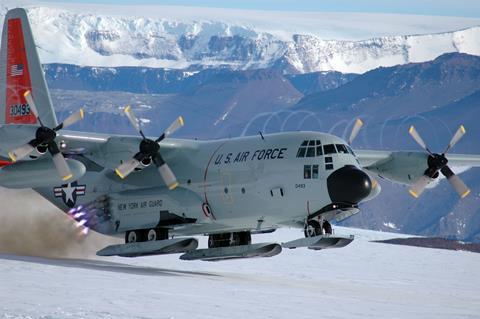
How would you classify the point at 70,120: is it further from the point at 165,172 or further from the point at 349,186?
the point at 349,186

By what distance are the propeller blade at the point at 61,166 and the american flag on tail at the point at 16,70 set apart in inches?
252

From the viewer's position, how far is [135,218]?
33188 millimetres

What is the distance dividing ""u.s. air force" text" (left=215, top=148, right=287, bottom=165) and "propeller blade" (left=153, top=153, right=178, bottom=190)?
149 centimetres

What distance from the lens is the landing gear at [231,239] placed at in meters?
32.5

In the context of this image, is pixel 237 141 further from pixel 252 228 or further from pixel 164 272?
pixel 164 272

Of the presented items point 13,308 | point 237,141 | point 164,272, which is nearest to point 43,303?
point 13,308

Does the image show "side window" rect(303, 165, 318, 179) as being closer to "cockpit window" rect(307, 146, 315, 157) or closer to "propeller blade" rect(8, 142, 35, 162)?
"cockpit window" rect(307, 146, 315, 157)

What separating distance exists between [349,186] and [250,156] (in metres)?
3.79

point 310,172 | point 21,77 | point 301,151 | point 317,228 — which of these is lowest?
point 317,228

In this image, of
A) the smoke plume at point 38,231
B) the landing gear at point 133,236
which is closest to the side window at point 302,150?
the landing gear at point 133,236

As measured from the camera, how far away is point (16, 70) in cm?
3591

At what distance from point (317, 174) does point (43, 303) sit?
10.7 metres

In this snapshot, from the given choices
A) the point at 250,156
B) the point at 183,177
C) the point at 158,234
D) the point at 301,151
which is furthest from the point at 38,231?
the point at 301,151

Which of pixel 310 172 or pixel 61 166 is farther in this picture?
pixel 61 166
